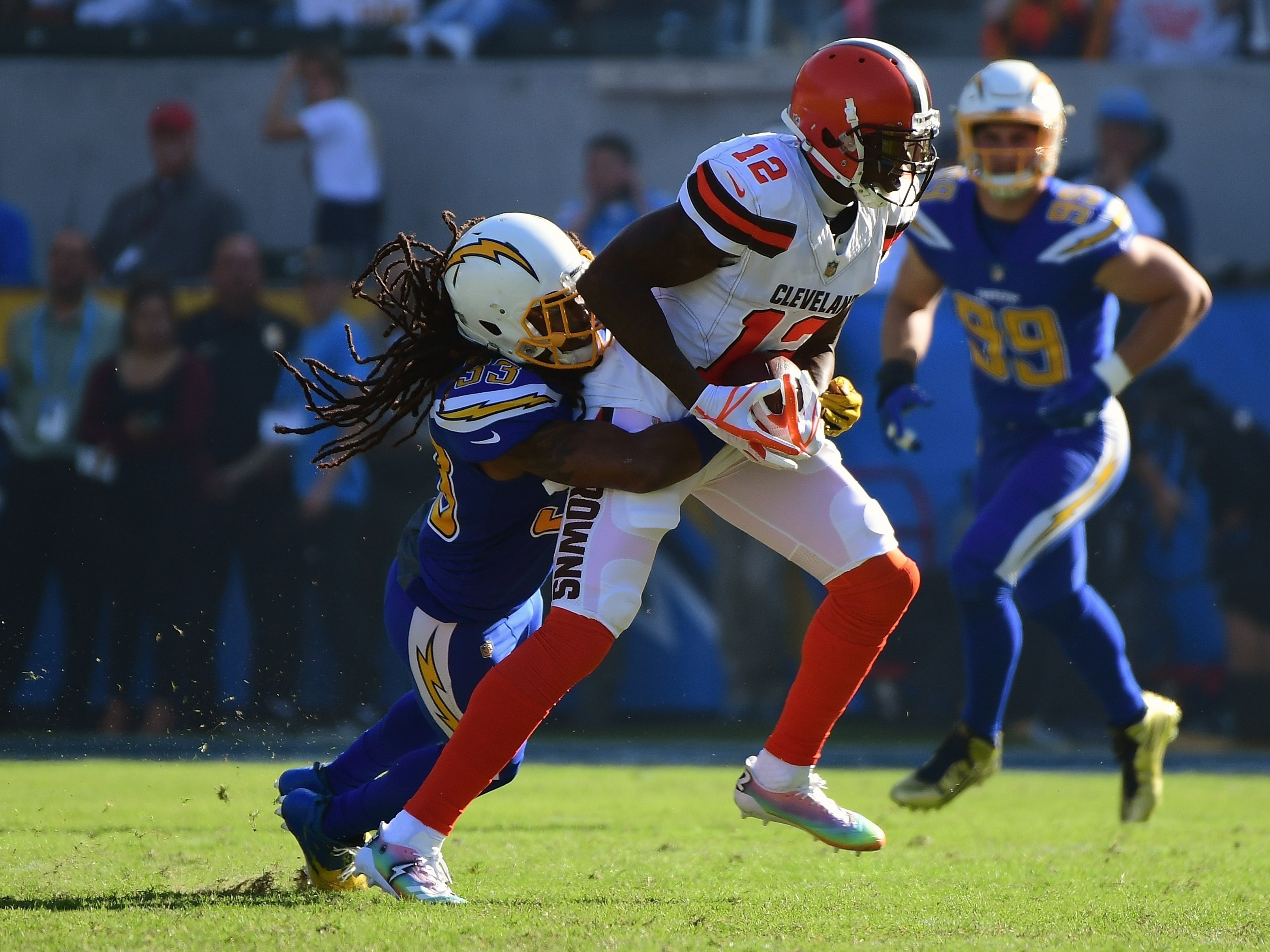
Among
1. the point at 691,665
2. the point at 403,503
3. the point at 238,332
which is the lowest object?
the point at 691,665

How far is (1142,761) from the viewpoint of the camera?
4891 mm

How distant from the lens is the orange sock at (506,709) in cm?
315

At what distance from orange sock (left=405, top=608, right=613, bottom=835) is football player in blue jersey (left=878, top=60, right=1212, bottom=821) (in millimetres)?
1870

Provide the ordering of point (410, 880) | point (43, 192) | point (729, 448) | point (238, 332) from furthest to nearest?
1. point (43, 192)
2. point (238, 332)
3. point (729, 448)
4. point (410, 880)

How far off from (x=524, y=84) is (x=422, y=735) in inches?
247

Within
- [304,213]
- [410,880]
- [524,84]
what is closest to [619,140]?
[524,84]

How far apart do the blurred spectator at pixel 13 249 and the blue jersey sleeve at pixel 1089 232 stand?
5.73 metres

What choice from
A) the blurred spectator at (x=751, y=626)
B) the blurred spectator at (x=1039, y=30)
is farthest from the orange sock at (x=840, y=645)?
the blurred spectator at (x=1039, y=30)

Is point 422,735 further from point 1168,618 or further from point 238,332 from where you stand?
point 1168,618

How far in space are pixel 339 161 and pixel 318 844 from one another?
586 centimetres

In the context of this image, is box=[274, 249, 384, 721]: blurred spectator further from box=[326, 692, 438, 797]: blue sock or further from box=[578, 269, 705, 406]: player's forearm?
box=[578, 269, 705, 406]: player's forearm

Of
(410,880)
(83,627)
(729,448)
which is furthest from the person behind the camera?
(83,627)

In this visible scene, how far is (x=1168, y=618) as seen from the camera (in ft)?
25.3

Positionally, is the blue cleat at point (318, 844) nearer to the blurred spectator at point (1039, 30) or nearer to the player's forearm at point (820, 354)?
the player's forearm at point (820, 354)
